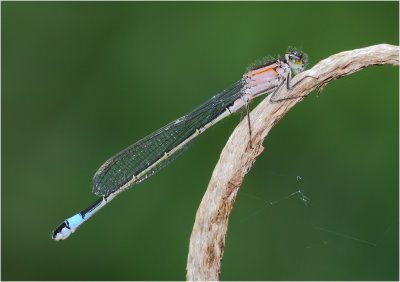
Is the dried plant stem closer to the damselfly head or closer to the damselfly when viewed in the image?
the damselfly head

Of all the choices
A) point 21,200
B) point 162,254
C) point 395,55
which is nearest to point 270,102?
point 395,55

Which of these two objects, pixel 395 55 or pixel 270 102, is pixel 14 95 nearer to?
pixel 270 102

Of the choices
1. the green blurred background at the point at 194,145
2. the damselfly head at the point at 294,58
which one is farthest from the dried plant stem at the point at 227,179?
the green blurred background at the point at 194,145

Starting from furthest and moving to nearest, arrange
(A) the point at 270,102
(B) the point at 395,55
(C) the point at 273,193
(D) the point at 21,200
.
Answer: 1. (D) the point at 21,200
2. (C) the point at 273,193
3. (A) the point at 270,102
4. (B) the point at 395,55

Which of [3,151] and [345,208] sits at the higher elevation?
[3,151]

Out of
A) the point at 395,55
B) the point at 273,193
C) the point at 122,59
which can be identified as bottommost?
the point at 395,55

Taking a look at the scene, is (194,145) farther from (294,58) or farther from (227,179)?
(227,179)
